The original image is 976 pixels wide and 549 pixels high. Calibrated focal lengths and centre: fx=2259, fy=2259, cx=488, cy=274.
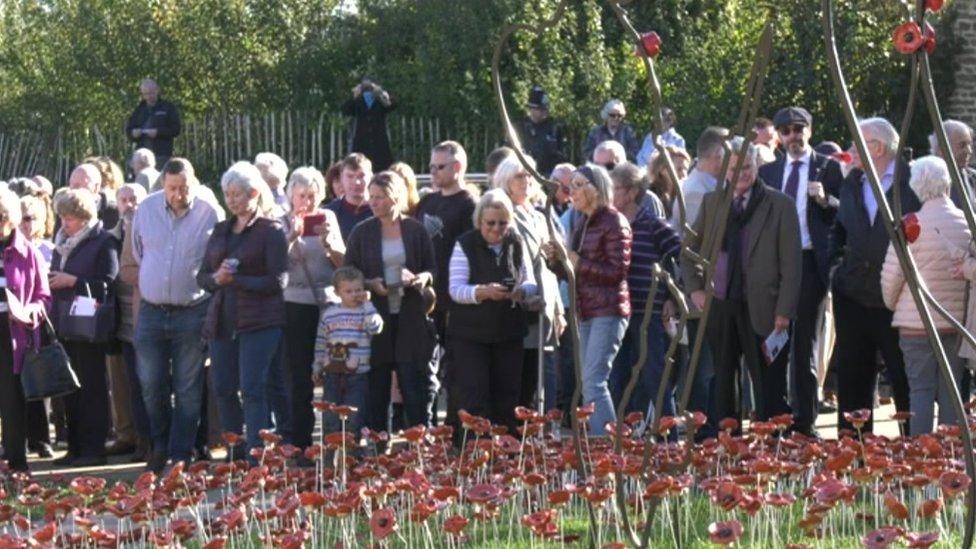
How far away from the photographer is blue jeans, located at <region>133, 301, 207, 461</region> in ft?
44.7

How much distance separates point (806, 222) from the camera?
47.3 ft

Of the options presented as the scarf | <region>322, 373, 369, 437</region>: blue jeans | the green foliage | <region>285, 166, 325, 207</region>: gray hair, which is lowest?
<region>322, 373, 369, 437</region>: blue jeans

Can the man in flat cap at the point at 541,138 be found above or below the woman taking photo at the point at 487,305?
above

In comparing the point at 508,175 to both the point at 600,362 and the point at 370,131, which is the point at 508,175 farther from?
the point at 370,131

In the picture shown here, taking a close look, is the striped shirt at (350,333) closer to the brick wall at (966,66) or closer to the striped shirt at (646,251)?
the striped shirt at (646,251)

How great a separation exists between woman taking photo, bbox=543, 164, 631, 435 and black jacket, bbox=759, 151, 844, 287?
1.70 metres

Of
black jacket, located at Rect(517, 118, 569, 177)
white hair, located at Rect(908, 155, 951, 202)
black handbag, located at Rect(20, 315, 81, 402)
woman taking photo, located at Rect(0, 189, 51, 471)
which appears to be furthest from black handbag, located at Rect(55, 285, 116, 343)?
black jacket, located at Rect(517, 118, 569, 177)

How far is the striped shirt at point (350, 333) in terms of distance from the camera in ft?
44.5

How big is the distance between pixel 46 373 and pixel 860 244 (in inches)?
197

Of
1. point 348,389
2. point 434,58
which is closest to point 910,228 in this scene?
point 348,389

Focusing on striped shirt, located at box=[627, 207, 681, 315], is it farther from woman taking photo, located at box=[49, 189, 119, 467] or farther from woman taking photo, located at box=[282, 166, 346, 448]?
woman taking photo, located at box=[49, 189, 119, 467]

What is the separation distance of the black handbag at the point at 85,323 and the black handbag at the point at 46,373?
2.20 ft

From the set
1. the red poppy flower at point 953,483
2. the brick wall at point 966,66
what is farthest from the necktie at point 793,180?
the brick wall at point 966,66

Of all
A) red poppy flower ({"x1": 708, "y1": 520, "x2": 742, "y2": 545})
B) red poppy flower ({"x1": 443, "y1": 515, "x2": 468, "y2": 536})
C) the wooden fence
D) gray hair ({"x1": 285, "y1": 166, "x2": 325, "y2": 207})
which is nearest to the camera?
red poppy flower ({"x1": 708, "y1": 520, "x2": 742, "y2": 545})
